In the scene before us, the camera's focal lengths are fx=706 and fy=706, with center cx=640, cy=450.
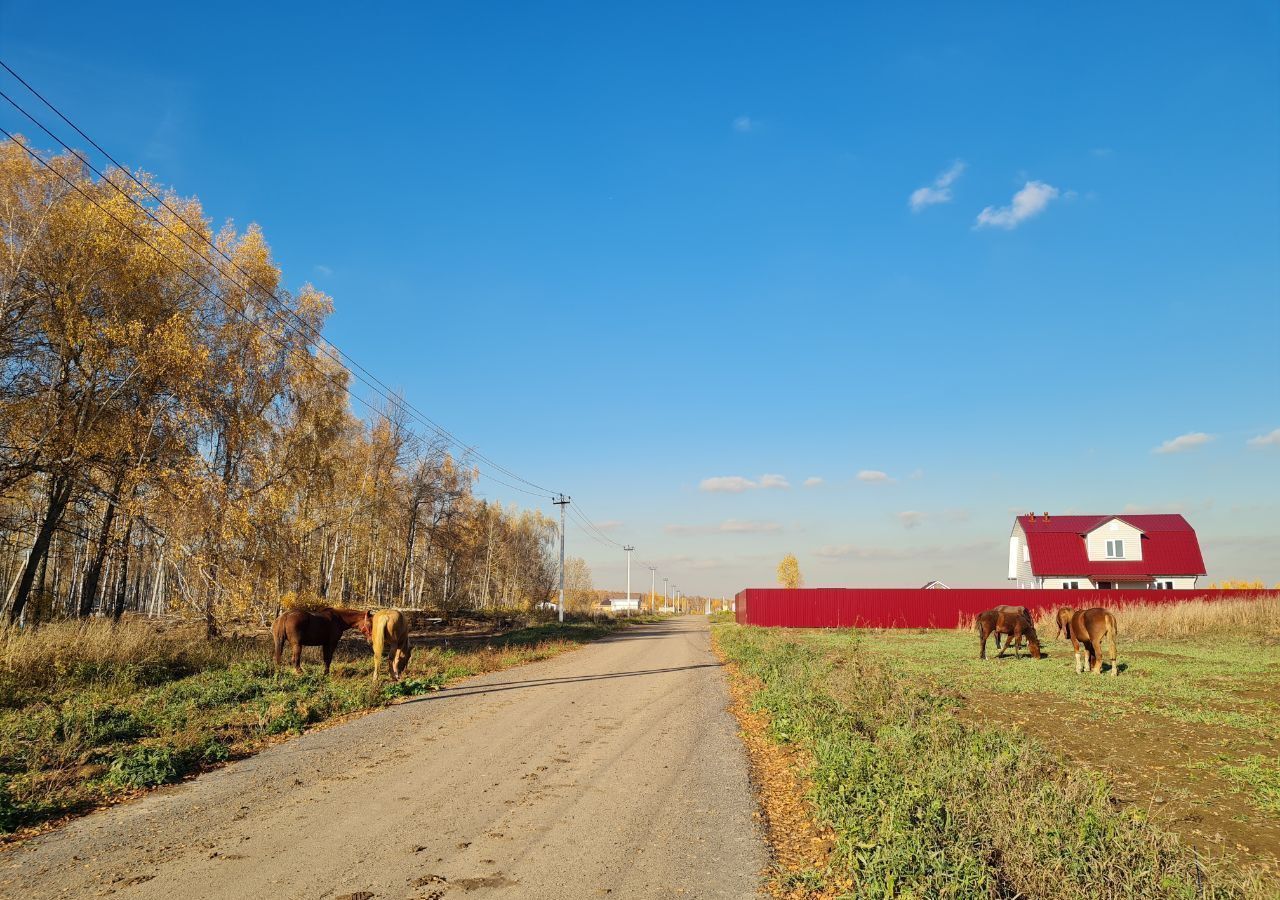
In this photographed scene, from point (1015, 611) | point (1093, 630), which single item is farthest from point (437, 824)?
point (1015, 611)

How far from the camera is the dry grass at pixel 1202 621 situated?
29.2m

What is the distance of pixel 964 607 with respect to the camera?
142 feet

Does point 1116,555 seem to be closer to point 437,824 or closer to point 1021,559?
point 1021,559

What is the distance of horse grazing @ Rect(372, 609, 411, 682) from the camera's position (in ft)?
52.1

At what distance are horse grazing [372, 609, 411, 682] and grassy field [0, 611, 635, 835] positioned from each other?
541 millimetres

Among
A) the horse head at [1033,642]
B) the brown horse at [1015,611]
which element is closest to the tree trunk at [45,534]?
the brown horse at [1015,611]

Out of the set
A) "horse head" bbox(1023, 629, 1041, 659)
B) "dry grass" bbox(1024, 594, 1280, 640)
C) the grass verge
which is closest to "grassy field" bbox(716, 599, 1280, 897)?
the grass verge

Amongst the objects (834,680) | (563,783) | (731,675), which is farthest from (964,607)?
(563,783)

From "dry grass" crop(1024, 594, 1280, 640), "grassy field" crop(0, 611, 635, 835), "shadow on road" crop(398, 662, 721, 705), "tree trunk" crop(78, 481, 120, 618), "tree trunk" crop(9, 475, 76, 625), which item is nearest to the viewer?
"grassy field" crop(0, 611, 635, 835)

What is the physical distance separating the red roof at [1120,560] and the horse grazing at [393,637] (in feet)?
159

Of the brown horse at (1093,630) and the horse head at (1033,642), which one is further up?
the brown horse at (1093,630)

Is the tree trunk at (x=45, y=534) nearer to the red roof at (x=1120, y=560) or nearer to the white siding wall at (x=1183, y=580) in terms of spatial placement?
the red roof at (x=1120, y=560)

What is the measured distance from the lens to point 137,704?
11891mm

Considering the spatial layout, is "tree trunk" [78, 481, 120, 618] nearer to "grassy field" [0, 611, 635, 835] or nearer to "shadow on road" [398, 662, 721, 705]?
"grassy field" [0, 611, 635, 835]
